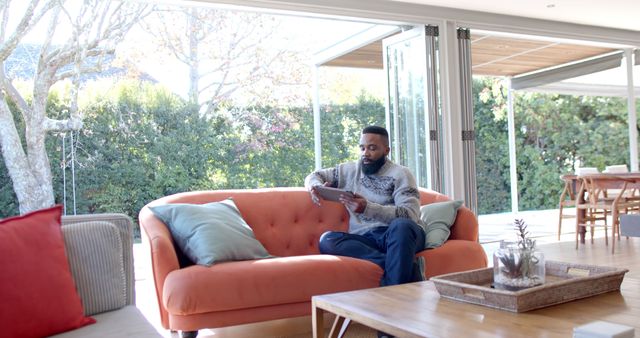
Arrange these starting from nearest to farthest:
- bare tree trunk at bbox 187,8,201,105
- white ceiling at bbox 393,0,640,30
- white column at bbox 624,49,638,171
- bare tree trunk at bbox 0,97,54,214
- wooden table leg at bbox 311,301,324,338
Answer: wooden table leg at bbox 311,301,324,338, white ceiling at bbox 393,0,640,30, bare tree trunk at bbox 0,97,54,214, white column at bbox 624,49,638,171, bare tree trunk at bbox 187,8,201,105

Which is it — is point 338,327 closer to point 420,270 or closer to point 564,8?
point 420,270

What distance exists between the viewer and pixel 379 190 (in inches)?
134

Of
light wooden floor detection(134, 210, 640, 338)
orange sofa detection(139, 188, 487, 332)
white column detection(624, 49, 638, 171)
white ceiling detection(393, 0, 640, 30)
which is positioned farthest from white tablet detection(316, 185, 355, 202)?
white column detection(624, 49, 638, 171)

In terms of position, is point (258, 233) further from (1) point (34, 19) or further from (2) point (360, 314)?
(1) point (34, 19)

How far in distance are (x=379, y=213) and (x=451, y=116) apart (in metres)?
2.59

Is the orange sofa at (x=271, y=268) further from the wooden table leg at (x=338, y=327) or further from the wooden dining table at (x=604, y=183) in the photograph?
the wooden dining table at (x=604, y=183)

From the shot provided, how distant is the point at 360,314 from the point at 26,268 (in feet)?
3.18

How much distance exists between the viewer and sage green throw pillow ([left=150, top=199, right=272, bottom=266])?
287cm

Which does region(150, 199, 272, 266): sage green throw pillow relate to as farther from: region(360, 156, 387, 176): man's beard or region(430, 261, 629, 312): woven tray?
region(430, 261, 629, 312): woven tray

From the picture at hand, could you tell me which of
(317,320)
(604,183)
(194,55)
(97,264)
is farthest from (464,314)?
(194,55)

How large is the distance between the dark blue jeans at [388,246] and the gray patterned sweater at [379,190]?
86 mm

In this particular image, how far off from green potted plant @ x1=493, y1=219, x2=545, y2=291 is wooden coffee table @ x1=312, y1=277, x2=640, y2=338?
12 cm

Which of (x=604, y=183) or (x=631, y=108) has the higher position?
(x=631, y=108)

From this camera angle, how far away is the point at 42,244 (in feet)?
5.61
